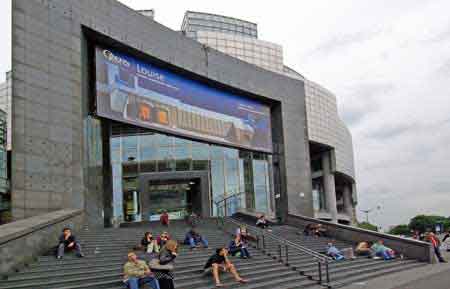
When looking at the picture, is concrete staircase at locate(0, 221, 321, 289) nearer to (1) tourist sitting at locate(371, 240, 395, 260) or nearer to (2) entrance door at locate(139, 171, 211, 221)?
(1) tourist sitting at locate(371, 240, 395, 260)

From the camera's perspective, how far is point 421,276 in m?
14.5

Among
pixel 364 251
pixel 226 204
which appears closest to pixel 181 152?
pixel 226 204

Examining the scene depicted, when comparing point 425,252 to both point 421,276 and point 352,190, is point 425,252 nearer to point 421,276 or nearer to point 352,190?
point 421,276

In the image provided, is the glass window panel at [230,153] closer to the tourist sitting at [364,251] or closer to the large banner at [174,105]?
the large banner at [174,105]

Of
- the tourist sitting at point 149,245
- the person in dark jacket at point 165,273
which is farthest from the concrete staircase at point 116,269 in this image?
the person in dark jacket at point 165,273

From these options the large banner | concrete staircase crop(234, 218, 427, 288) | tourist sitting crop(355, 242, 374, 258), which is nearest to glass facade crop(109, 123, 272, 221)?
the large banner

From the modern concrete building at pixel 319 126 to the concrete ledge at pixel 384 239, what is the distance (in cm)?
2160

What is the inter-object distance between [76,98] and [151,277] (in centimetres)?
900

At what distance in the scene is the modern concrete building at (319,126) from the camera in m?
46.9

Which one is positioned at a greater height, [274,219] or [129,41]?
[129,41]

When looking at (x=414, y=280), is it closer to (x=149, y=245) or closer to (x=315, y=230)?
(x=149, y=245)

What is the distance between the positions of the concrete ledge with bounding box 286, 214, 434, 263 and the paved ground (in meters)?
2.29

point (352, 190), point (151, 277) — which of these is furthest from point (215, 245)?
point (352, 190)

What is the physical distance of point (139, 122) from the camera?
19875 mm
